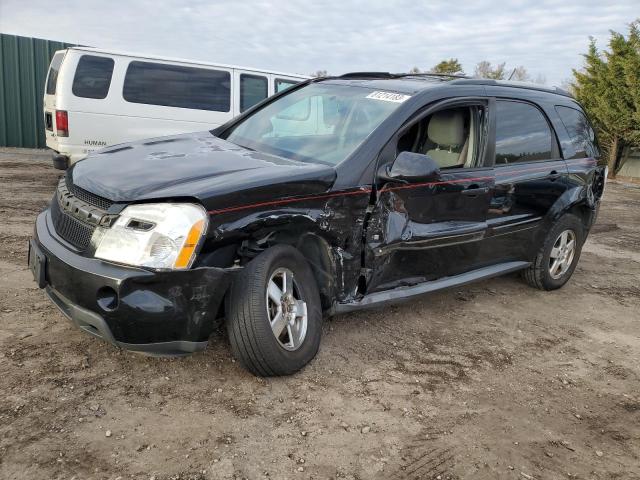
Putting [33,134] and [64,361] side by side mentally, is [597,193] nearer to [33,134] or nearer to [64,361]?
[64,361]

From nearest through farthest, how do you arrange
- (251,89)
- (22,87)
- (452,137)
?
(452,137) → (251,89) → (22,87)

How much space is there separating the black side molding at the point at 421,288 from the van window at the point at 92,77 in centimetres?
591

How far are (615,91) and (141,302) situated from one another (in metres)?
16.6

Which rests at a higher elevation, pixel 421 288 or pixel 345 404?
pixel 421 288

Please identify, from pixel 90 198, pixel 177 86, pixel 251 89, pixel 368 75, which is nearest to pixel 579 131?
pixel 368 75

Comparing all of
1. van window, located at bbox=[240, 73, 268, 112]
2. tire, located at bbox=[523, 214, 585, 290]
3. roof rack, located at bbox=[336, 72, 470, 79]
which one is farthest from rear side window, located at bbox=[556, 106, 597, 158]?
van window, located at bbox=[240, 73, 268, 112]

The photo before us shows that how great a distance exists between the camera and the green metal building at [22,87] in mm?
12445

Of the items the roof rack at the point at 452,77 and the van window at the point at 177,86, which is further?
the van window at the point at 177,86

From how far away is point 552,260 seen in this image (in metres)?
5.09

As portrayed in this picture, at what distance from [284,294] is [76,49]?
6263 millimetres

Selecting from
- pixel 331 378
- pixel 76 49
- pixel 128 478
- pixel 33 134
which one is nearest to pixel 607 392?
pixel 331 378

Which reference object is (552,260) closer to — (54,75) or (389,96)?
(389,96)

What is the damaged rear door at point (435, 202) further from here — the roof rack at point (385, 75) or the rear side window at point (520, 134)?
the roof rack at point (385, 75)

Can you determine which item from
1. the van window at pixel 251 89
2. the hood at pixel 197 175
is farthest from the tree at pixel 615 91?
the hood at pixel 197 175
